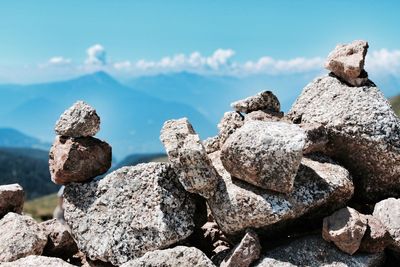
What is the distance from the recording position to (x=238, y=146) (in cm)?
1088

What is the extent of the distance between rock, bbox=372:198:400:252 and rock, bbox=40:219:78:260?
844 centimetres

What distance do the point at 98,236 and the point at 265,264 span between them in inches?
161

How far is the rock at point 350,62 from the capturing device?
43.2 feet

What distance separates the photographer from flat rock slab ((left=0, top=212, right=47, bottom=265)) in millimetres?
12352

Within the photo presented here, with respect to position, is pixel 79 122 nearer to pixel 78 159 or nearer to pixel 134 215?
pixel 78 159

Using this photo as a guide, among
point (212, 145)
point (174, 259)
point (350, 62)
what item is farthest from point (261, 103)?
point (174, 259)

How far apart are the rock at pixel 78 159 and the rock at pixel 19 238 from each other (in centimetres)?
141

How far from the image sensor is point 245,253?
410 inches

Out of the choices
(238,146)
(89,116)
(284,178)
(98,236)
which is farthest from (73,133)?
(284,178)

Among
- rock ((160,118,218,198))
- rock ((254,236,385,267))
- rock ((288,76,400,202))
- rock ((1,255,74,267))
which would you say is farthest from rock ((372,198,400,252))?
rock ((1,255,74,267))

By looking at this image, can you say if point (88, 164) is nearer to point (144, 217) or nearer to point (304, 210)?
point (144, 217)

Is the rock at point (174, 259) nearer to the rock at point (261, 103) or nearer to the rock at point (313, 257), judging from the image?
the rock at point (313, 257)

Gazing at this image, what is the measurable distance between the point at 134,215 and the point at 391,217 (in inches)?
233

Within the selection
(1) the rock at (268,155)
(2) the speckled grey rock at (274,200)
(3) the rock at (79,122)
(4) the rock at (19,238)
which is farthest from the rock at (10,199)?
(1) the rock at (268,155)
